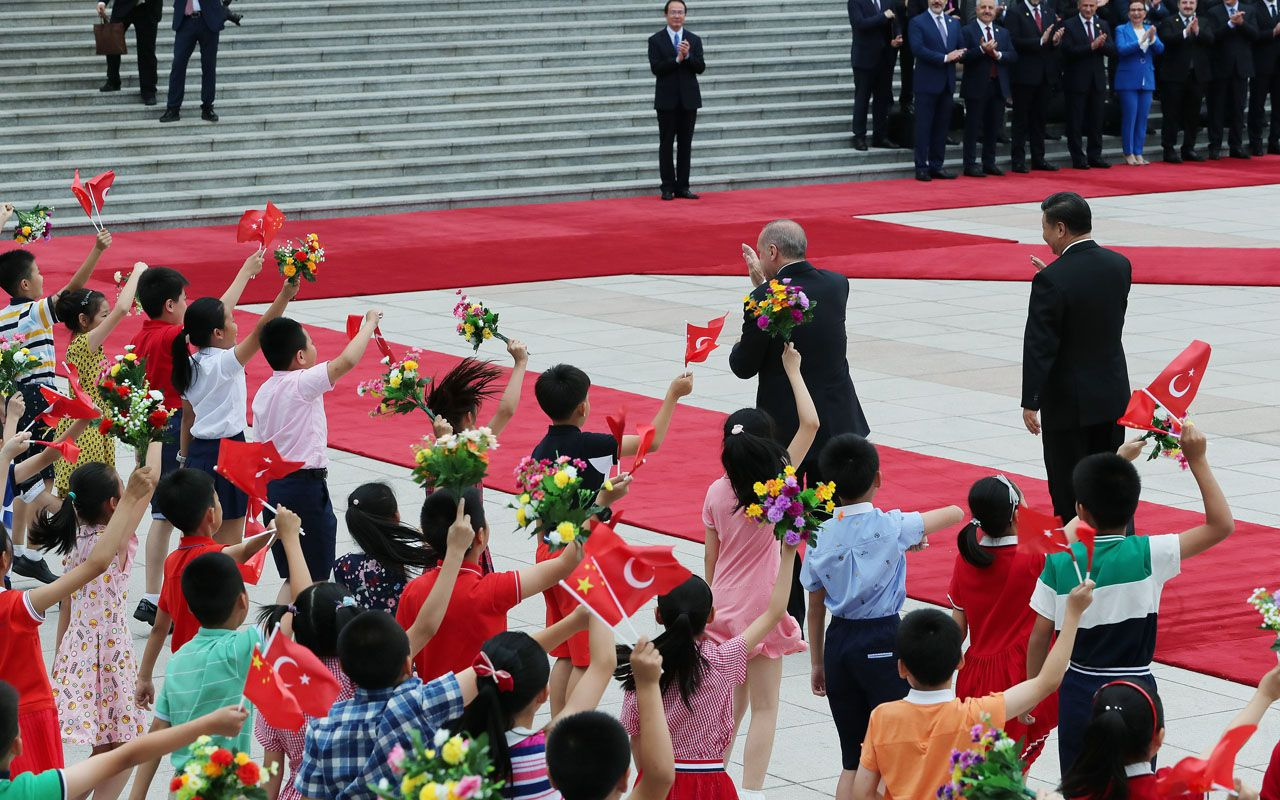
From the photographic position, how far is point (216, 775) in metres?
3.88

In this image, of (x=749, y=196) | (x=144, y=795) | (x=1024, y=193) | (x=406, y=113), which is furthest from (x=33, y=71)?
(x=144, y=795)

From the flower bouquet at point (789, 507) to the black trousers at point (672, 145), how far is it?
1626 cm

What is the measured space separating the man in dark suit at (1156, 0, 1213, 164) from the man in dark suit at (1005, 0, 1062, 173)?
1.66 meters

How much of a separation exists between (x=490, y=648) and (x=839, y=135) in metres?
21.0

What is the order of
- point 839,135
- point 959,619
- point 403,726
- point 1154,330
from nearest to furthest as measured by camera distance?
1. point 403,726
2. point 959,619
3. point 1154,330
4. point 839,135

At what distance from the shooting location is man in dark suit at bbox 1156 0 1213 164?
81.1ft

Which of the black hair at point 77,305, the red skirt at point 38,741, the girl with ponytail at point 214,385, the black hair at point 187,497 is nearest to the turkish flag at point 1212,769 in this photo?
the red skirt at point 38,741

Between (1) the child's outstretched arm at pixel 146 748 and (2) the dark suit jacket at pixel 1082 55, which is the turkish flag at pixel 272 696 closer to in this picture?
(1) the child's outstretched arm at pixel 146 748

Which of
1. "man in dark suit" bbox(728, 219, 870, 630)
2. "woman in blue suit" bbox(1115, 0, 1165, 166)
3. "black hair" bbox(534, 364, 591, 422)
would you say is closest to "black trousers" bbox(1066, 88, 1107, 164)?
"woman in blue suit" bbox(1115, 0, 1165, 166)

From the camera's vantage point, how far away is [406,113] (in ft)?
75.9

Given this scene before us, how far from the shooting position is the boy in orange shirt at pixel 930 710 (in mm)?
4910

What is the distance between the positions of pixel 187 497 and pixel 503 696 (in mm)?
2029

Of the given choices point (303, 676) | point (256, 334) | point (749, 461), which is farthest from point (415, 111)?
point (303, 676)

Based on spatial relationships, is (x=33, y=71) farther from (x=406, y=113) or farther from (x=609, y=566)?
(x=609, y=566)
